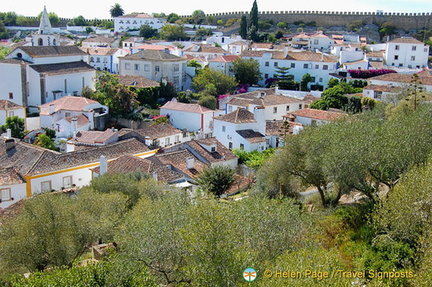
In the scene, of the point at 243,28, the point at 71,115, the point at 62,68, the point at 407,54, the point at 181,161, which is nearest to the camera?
the point at 181,161

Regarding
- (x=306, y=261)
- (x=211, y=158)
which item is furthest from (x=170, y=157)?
(x=306, y=261)

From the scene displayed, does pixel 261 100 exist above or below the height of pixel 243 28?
below

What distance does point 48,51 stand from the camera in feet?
144

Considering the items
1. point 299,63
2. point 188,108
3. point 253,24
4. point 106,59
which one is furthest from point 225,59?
point 253,24

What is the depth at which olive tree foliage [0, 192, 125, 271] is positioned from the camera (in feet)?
47.4

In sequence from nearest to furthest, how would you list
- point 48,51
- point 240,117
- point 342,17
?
point 240,117 → point 48,51 → point 342,17

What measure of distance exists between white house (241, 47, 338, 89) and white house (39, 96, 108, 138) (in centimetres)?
1880

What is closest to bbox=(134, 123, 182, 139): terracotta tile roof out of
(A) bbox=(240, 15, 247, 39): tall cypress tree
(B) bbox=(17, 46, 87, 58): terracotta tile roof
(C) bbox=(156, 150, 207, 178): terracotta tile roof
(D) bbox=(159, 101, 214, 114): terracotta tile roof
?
(D) bbox=(159, 101, 214, 114): terracotta tile roof

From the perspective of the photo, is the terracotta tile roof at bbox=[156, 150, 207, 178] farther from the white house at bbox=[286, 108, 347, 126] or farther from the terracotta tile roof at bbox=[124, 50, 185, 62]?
the terracotta tile roof at bbox=[124, 50, 185, 62]

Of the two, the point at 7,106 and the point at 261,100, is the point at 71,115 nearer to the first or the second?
the point at 7,106

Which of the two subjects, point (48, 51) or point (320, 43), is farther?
point (320, 43)

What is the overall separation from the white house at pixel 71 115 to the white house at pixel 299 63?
61.7ft

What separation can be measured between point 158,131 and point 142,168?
8.77m

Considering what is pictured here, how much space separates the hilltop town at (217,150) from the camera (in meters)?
12.6
